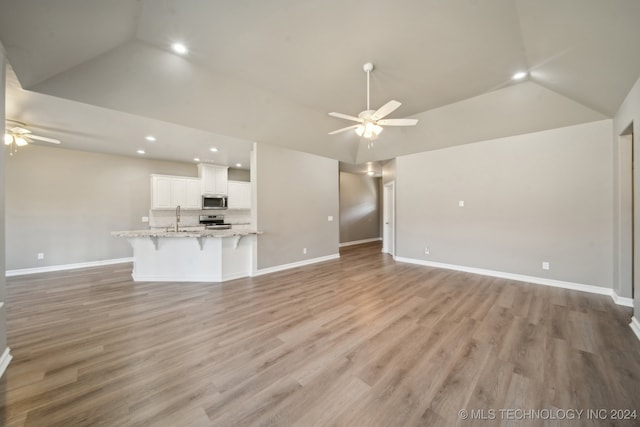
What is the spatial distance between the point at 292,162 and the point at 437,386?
4610mm

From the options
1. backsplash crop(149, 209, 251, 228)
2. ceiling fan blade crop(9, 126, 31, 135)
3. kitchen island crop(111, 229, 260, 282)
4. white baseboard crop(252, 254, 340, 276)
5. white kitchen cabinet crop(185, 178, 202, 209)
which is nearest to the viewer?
ceiling fan blade crop(9, 126, 31, 135)

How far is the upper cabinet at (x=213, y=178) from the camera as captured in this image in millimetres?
6375

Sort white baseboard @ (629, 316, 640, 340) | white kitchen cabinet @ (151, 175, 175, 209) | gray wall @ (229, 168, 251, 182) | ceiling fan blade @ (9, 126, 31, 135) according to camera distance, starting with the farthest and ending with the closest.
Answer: gray wall @ (229, 168, 251, 182), white kitchen cabinet @ (151, 175, 175, 209), ceiling fan blade @ (9, 126, 31, 135), white baseboard @ (629, 316, 640, 340)

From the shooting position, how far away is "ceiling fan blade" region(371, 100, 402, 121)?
8.29ft

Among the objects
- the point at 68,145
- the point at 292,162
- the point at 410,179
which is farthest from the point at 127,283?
the point at 410,179

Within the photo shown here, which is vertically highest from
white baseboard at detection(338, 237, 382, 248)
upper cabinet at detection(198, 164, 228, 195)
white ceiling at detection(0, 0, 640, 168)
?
white ceiling at detection(0, 0, 640, 168)

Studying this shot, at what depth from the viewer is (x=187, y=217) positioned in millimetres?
6441

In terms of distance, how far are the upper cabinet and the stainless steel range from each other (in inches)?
31.4

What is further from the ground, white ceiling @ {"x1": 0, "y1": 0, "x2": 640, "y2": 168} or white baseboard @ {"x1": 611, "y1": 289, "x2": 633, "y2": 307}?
white ceiling @ {"x1": 0, "y1": 0, "x2": 640, "y2": 168}

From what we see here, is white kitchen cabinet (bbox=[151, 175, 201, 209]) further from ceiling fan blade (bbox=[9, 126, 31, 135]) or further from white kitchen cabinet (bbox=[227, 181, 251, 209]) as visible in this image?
ceiling fan blade (bbox=[9, 126, 31, 135])

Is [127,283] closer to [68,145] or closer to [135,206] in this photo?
[135,206]

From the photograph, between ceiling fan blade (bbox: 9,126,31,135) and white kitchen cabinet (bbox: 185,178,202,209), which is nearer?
ceiling fan blade (bbox: 9,126,31,135)

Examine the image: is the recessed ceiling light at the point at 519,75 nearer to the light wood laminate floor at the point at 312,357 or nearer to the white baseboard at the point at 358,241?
the light wood laminate floor at the point at 312,357

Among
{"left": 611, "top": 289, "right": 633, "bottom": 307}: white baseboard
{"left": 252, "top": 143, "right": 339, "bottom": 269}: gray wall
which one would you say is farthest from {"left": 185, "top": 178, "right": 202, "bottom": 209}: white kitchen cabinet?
{"left": 611, "top": 289, "right": 633, "bottom": 307}: white baseboard
